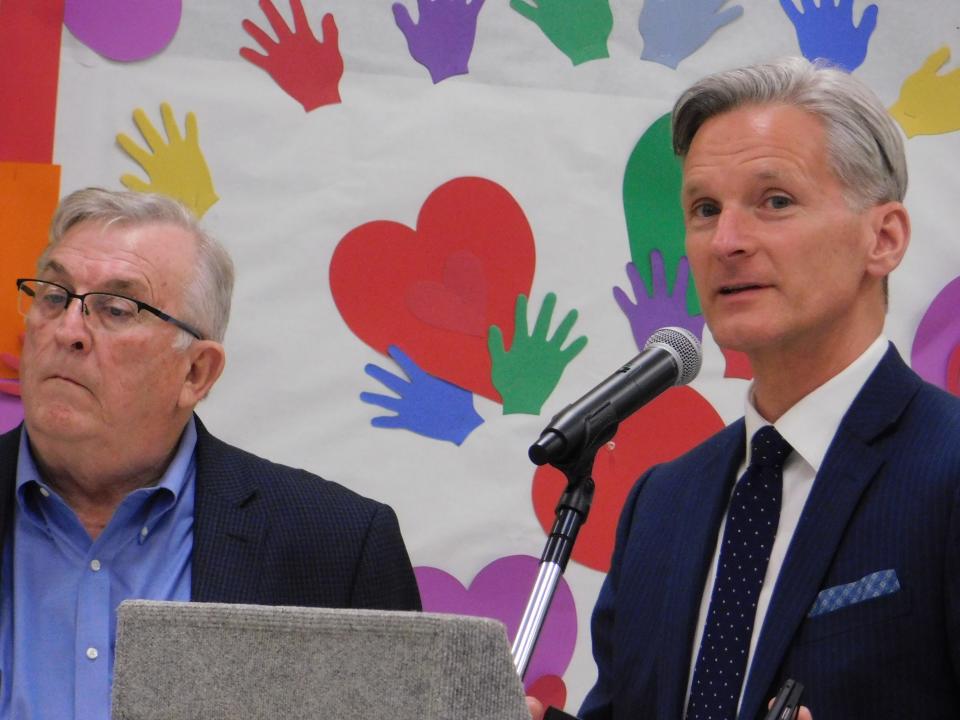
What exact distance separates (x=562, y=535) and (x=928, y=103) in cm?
178

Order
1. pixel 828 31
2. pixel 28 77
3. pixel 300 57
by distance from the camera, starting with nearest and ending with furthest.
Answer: pixel 28 77, pixel 300 57, pixel 828 31

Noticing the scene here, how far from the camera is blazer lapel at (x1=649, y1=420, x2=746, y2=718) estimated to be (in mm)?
1552

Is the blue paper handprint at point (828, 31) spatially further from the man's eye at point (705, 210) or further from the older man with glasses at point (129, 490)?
the older man with glasses at point (129, 490)

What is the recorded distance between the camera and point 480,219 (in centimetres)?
242

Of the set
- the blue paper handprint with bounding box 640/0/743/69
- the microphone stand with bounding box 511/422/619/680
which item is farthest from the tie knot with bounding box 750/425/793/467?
the blue paper handprint with bounding box 640/0/743/69

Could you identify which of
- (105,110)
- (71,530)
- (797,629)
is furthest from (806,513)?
(105,110)

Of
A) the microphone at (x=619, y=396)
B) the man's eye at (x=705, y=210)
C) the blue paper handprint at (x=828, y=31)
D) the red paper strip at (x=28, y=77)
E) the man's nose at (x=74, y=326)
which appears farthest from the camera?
the blue paper handprint at (x=828, y=31)

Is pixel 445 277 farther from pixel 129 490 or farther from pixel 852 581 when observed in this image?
pixel 852 581

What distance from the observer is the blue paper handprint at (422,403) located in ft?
7.74

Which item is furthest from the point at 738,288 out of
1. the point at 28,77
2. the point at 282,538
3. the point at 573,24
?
the point at 28,77

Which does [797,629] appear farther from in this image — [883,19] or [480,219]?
[883,19]

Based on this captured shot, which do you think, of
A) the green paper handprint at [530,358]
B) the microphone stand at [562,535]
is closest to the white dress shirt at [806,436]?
the microphone stand at [562,535]

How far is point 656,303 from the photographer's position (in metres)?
2.46

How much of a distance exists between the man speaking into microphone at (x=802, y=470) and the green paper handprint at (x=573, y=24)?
0.79 meters
